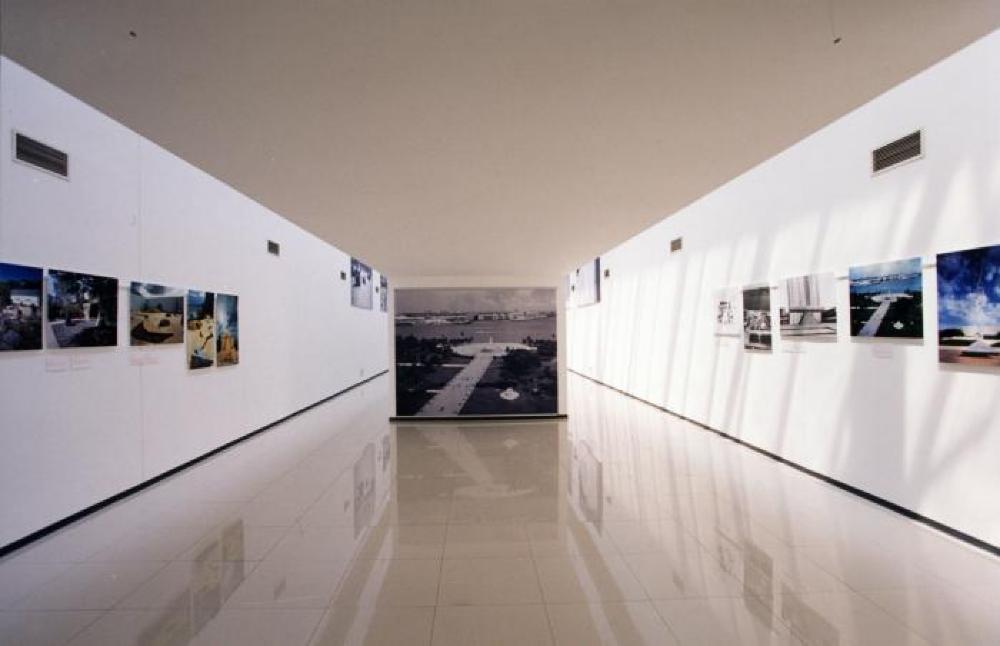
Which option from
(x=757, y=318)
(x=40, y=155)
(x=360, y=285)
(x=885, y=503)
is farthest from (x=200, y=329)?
(x=360, y=285)

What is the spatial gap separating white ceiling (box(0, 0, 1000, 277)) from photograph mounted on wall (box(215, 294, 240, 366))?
4183 mm

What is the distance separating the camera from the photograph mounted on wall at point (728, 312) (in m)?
9.27

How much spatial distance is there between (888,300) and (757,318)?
2769 mm

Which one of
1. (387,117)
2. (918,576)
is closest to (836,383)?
(918,576)

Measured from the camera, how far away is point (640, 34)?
3.17 metres

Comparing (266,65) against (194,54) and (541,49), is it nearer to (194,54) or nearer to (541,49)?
(194,54)

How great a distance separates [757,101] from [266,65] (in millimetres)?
3711

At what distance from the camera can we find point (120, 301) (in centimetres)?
672

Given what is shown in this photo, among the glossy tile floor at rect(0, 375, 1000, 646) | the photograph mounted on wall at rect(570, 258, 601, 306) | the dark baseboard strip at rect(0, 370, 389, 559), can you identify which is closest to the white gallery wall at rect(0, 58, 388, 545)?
the dark baseboard strip at rect(0, 370, 389, 559)

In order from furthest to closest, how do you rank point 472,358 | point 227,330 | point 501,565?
point 472,358 → point 227,330 → point 501,565

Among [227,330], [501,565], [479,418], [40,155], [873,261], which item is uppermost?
[40,155]

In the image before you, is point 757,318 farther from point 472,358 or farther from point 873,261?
point 472,358

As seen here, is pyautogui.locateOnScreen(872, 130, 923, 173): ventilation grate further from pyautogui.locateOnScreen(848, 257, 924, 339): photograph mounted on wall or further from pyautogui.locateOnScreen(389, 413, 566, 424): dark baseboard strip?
pyautogui.locateOnScreen(389, 413, 566, 424): dark baseboard strip

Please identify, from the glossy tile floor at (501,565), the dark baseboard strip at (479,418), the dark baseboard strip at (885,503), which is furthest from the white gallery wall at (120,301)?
the dark baseboard strip at (885,503)
